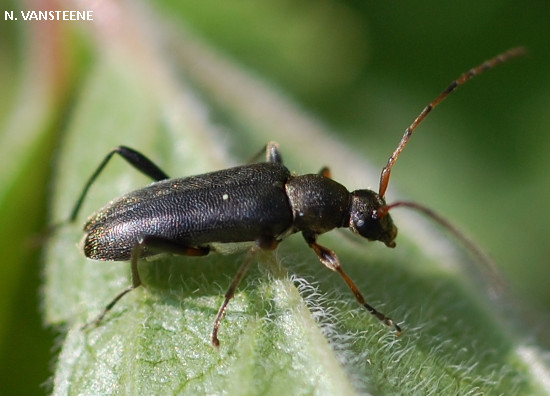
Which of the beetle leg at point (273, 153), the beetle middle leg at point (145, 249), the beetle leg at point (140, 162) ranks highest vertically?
the beetle leg at point (273, 153)

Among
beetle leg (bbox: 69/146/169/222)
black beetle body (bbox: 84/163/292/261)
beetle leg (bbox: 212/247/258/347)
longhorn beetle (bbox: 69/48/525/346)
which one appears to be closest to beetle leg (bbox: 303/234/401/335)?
longhorn beetle (bbox: 69/48/525/346)

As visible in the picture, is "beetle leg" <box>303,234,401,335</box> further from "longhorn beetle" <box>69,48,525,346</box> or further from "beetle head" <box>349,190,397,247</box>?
"beetle head" <box>349,190,397,247</box>

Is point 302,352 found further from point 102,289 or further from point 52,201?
point 52,201

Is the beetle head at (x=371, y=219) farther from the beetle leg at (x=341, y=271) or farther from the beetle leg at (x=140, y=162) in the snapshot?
the beetle leg at (x=140, y=162)

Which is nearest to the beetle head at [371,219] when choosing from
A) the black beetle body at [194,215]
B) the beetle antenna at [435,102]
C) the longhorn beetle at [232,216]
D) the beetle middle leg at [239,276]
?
the longhorn beetle at [232,216]

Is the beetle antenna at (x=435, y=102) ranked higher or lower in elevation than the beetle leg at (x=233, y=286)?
higher

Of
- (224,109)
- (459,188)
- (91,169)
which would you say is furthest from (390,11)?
(91,169)

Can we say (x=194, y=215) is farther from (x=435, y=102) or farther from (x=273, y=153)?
(x=435, y=102)
